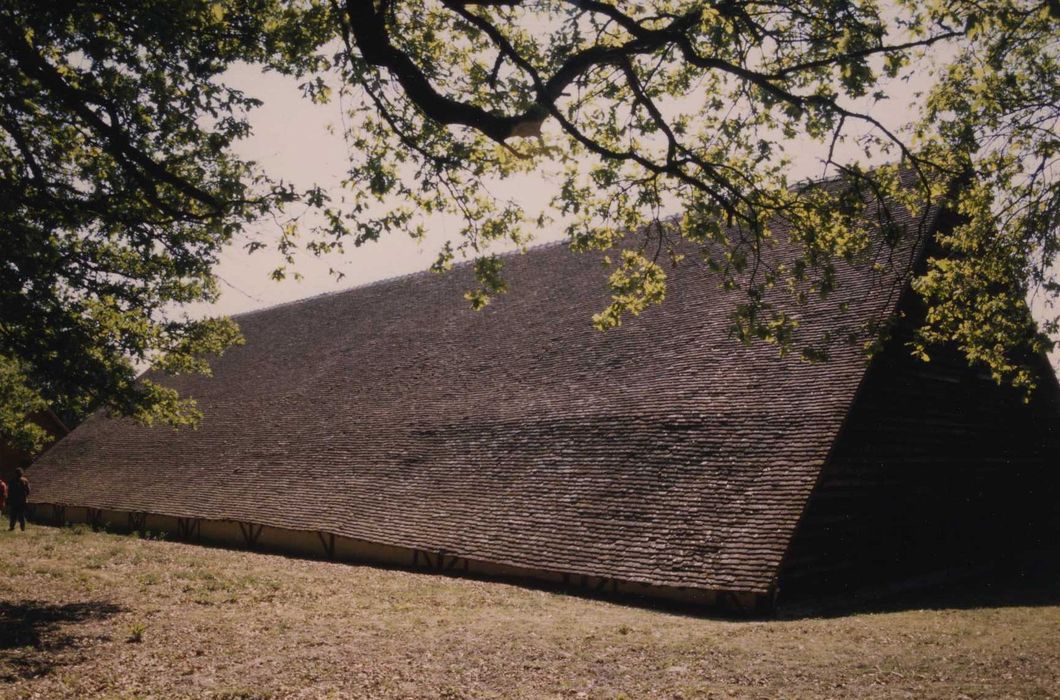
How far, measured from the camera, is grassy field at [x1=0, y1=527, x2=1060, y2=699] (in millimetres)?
7379

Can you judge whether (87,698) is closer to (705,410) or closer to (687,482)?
(687,482)

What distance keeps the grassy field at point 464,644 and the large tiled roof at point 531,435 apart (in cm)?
166

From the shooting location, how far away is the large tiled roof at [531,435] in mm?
13062

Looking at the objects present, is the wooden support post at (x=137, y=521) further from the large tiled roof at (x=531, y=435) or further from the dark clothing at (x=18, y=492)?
the dark clothing at (x=18, y=492)

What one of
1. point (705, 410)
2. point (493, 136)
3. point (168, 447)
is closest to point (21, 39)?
point (493, 136)

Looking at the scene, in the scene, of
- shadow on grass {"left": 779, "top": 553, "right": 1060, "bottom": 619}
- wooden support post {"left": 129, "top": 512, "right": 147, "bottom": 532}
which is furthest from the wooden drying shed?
shadow on grass {"left": 779, "top": 553, "right": 1060, "bottom": 619}

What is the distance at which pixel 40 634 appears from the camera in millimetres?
8992

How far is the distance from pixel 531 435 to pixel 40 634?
389 inches

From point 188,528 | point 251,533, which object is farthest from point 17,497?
point 251,533

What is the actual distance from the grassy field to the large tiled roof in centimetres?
166

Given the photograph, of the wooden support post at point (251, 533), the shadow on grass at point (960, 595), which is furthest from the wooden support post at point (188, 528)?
the shadow on grass at point (960, 595)

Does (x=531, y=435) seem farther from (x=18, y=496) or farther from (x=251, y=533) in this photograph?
(x=18, y=496)

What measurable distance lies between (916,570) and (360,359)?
54.0 feet

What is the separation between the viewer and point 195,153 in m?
11.0
